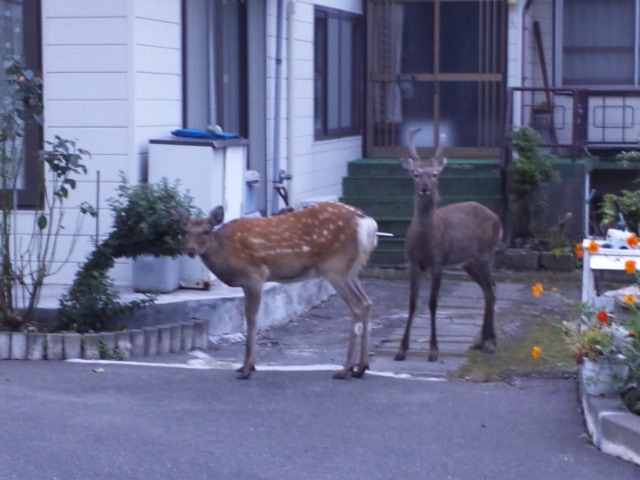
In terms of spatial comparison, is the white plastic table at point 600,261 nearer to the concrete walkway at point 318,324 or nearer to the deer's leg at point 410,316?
the concrete walkway at point 318,324

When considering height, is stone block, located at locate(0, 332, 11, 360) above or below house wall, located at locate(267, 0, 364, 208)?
below

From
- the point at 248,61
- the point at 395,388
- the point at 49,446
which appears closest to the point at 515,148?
the point at 248,61

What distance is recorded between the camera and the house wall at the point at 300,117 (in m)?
13.6

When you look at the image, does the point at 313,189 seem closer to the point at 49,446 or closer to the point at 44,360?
the point at 44,360

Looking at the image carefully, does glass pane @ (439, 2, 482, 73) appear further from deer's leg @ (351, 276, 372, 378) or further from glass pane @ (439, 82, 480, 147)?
deer's leg @ (351, 276, 372, 378)

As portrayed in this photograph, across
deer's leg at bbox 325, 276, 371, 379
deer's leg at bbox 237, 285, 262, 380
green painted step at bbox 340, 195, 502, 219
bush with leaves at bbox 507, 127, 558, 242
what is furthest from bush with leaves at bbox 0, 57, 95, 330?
bush with leaves at bbox 507, 127, 558, 242

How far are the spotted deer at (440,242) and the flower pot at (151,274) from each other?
2.02 metres

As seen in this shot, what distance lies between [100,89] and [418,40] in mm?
7576

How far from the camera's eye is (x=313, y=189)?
14.9 m

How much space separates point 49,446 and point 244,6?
6997 millimetres

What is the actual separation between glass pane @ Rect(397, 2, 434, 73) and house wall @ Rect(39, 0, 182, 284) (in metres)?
7.02

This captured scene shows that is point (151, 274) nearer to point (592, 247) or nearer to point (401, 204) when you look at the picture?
point (592, 247)

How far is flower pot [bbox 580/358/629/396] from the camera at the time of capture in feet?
24.5

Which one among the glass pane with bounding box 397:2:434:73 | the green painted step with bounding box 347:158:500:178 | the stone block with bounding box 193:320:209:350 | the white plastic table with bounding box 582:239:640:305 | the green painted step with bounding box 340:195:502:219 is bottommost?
the stone block with bounding box 193:320:209:350
